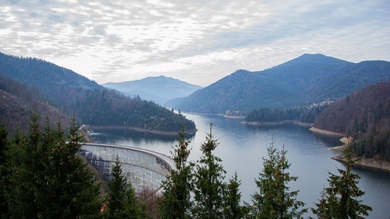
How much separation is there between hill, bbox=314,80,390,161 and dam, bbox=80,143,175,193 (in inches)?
1954

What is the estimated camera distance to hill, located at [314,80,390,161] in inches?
2865

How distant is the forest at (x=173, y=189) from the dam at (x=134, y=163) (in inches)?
1525

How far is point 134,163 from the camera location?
6091 cm

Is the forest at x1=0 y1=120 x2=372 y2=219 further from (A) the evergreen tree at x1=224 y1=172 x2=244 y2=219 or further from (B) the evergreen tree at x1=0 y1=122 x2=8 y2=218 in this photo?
(B) the evergreen tree at x1=0 y1=122 x2=8 y2=218

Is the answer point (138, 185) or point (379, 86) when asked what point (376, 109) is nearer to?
point (379, 86)

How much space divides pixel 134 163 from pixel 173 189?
1948 inches

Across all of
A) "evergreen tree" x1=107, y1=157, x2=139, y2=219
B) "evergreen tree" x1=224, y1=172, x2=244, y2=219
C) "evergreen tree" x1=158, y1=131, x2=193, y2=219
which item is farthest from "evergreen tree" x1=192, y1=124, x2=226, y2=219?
"evergreen tree" x1=107, y1=157, x2=139, y2=219

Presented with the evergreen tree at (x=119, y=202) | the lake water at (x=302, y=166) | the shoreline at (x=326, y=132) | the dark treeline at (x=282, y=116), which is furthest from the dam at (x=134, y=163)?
the dark treeline at (x=282, y=116)

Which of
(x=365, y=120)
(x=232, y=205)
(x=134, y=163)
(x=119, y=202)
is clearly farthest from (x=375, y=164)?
(x=119, y=202)

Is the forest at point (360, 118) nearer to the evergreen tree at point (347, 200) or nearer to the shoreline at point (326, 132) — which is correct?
the shoreline at point (326, 132)

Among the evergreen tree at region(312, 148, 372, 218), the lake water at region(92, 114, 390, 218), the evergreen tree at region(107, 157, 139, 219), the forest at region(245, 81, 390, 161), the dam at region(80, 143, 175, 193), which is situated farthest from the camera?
the forest at region(245, 81, 390, 161)

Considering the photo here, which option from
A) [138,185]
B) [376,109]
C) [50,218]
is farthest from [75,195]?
[376,109]

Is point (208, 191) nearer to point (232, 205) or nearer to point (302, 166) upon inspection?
point (232, 205)

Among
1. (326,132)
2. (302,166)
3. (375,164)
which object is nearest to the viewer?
(302,166)
